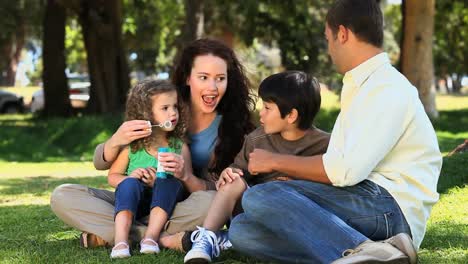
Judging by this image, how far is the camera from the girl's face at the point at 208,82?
489 cm

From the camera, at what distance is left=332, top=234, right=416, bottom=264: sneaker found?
341 cm

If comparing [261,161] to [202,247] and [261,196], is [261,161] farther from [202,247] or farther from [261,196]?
[202,247]

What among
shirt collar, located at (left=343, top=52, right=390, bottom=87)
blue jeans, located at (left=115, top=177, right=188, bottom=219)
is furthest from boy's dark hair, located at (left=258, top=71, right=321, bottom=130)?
blue jeans, located at (left=115, top=177, right=188, bottom=219)

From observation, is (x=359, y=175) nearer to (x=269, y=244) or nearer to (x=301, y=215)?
(x=301, y=215)

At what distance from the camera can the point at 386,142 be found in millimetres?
3475

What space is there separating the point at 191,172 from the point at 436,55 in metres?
40.6

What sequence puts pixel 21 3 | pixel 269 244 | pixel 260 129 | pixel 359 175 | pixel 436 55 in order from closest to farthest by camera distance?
pixel 359 175, pixel 269 244, pixel 260 129, pixel 21 3, pixel 436 55

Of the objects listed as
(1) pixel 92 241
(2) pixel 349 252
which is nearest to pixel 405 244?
(2) pixel 349 252

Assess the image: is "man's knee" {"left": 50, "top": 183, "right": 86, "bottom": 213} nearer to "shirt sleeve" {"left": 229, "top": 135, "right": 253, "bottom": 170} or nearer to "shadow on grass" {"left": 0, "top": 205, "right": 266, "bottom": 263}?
"shadow on grass" {"left": 0, "top": 205, "right": 266, "bottom": 263}

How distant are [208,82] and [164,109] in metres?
0.36

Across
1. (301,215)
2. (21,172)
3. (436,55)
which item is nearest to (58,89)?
(21,172)

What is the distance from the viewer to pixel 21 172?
12.0 m

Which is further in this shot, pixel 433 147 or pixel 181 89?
pixel 181 89

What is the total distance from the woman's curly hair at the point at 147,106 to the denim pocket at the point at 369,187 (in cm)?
145
